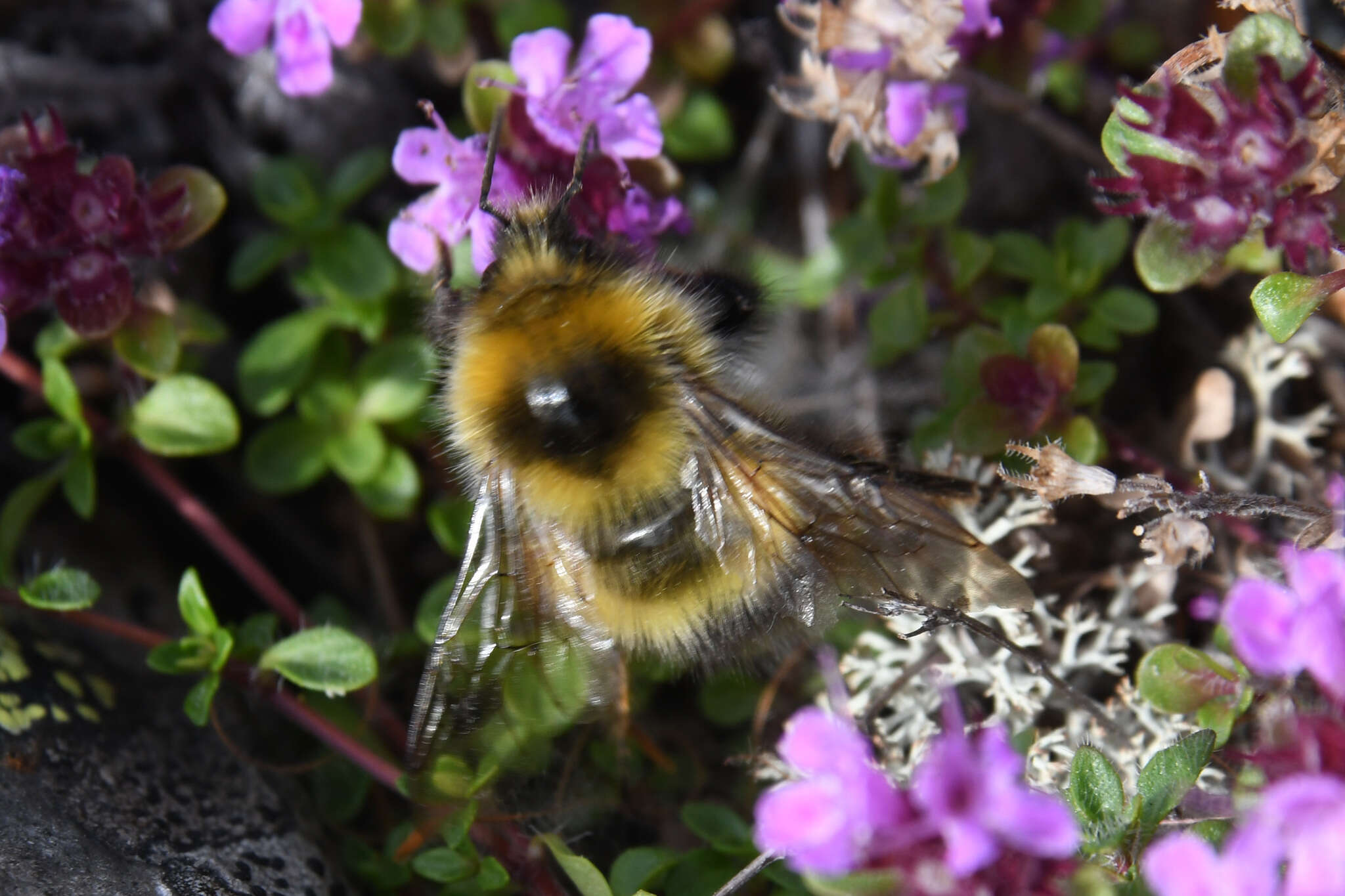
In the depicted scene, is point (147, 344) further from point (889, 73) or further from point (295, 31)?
point (889, 73)

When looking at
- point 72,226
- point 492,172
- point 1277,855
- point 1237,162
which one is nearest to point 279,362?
point 72,226

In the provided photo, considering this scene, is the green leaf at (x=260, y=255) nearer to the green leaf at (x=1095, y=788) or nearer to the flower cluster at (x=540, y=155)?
the flower cluster at (x=540, y=155)

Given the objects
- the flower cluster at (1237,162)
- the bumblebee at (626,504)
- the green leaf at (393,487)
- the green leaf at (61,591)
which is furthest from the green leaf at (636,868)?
the flower cluster at (1237,162)

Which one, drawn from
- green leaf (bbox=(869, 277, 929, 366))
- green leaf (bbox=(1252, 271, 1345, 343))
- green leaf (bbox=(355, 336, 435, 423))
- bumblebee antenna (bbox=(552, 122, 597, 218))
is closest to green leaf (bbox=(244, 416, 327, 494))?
green leaf (bbox=(355, 336, 435, 423))

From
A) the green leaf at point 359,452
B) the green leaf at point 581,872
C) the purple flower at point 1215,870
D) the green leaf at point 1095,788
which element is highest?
the purple flower at point 1215,870

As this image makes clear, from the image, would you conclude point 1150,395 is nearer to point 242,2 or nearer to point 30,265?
point 242,2

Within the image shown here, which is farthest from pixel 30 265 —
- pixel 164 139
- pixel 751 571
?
pixel 751 571
